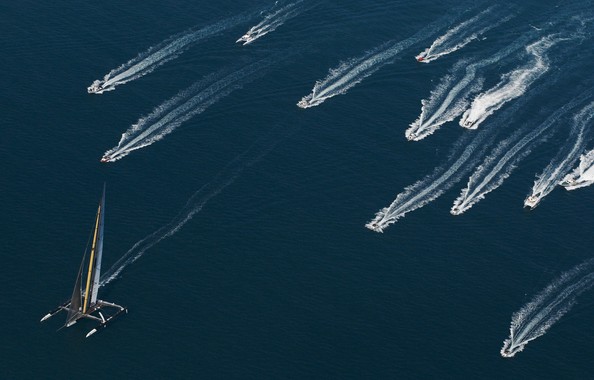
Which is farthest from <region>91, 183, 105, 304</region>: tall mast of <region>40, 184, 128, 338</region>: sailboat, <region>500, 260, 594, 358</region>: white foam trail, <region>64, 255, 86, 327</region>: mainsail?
<region>500, 260, 594, 358</region>: white foam trail

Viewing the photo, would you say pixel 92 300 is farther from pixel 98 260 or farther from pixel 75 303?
pixel 98 260

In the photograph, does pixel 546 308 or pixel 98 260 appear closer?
pixel 98 260

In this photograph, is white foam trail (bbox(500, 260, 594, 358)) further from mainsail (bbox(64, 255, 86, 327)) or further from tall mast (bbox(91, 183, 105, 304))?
mainsail (bbox(64, 255, 86, 327))

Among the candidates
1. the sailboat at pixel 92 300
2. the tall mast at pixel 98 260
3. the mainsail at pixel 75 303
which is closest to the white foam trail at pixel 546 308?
the sailboat at pixel 92 300

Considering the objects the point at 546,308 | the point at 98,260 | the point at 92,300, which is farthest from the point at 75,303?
the point at 546,308

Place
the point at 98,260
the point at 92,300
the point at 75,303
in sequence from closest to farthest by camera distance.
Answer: the point at 75,303, the point at 98,260, the point at 92,300

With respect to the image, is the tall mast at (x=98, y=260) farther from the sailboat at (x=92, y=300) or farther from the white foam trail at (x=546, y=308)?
the white foam trail at (x=546, y=308)
